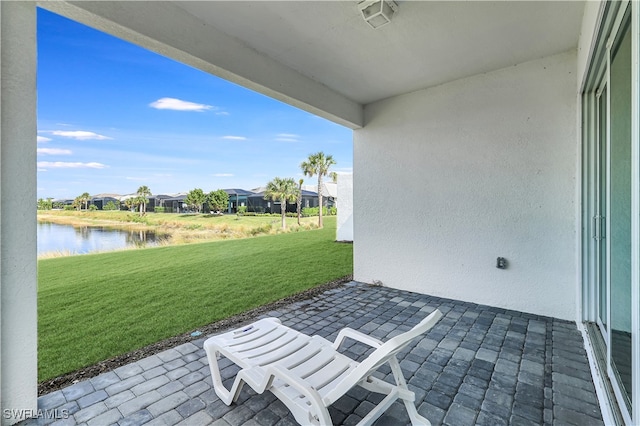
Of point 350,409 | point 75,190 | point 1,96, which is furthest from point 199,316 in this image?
point 75,190

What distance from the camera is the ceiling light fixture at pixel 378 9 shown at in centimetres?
253

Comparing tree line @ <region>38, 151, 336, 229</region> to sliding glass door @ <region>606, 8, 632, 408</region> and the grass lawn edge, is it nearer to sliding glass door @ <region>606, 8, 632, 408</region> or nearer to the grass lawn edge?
the grass lawn edge

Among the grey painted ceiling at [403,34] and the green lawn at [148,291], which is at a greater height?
the grey painted ceiling at [403,34]

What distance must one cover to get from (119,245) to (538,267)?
36.7ft

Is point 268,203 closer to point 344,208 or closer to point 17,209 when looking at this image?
point 344,208

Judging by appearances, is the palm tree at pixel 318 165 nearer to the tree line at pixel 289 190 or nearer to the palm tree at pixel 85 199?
the tree line at pixel 289 190

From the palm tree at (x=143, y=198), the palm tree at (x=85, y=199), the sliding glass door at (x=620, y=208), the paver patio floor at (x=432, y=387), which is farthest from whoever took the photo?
the palm tree at (x=143, y=198)

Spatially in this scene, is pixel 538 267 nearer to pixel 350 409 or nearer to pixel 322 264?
pixel 350 409

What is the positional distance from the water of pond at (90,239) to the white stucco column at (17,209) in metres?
5.00

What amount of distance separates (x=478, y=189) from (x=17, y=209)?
4.95 meters

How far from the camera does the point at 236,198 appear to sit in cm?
1427

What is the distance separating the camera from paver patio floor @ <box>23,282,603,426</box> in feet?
6.17

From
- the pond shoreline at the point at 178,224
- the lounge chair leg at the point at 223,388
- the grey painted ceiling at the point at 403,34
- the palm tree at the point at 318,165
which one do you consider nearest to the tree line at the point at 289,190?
the palm tree at the point at 318,165

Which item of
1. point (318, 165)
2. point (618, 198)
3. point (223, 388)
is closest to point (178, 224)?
point (318, 165)
